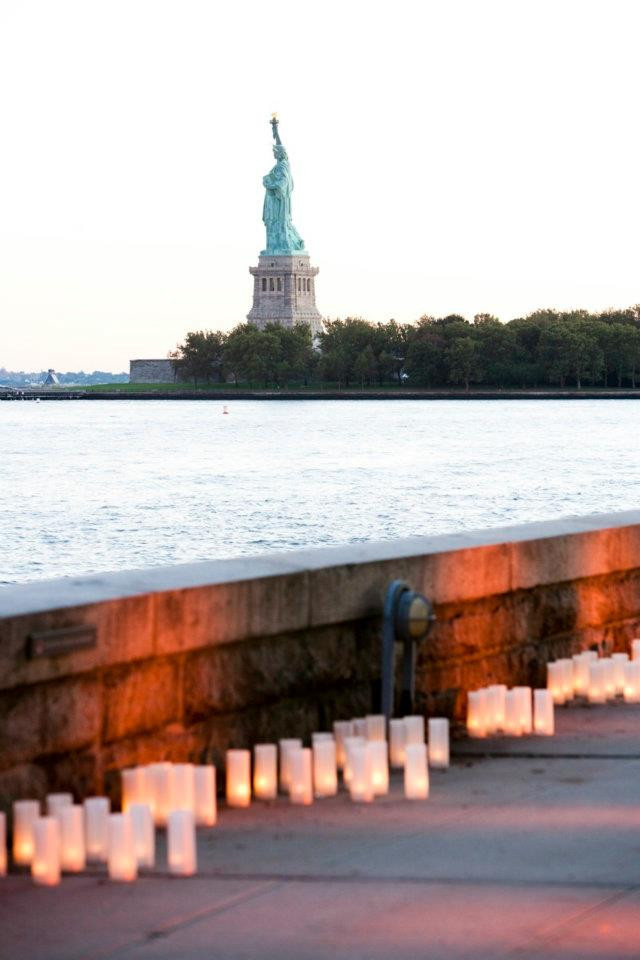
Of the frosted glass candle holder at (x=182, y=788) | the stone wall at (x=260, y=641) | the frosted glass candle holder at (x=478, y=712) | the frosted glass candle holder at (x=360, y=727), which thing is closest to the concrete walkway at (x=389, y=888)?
the frosted glass candle holder at (x=182, y=788)

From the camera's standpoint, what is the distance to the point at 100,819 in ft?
19.5

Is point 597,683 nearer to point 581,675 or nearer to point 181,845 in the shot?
point 581,675

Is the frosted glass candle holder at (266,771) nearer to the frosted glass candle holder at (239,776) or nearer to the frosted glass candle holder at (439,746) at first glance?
the frosted glass candle holder at (239,776)

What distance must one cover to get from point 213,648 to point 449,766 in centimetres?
119

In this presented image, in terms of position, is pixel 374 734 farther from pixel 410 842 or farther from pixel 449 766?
pixel 410 842

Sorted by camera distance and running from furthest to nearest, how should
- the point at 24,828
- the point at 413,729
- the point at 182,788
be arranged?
the point at 413,729 → the point at 182,788 → the point at 24,828

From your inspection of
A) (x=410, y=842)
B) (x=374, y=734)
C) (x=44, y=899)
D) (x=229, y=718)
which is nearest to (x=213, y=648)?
(x=229, y=718)

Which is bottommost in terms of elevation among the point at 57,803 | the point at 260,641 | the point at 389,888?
the point at 389,888

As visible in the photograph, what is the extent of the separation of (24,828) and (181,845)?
1.79ft

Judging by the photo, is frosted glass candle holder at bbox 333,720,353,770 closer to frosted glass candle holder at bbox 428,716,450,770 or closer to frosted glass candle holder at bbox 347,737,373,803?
frosted glass candle holder at bbox 428,716,450,770

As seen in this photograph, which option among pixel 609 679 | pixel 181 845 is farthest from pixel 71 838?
pixel 609 679

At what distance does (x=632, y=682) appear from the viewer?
9.16 m

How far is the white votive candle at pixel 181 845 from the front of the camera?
18.9 feet

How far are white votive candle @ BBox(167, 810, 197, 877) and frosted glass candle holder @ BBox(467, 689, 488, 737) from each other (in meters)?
2.60
